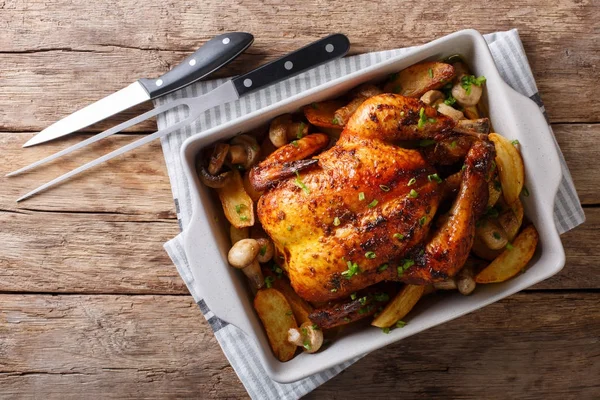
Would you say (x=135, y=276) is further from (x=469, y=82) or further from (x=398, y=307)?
(x=469, y=82)

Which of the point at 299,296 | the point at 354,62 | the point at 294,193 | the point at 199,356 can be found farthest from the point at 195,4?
the point at 199,356

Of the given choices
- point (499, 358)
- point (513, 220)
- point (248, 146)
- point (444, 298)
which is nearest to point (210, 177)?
point (248, 146)

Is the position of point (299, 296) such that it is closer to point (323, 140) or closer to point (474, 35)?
point (323, 140)

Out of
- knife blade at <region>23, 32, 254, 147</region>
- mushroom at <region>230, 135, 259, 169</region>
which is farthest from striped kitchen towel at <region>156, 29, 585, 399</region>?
mushroom at <region>230, 135, 259, 169</region>

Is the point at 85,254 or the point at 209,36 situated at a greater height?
the point at 209,36

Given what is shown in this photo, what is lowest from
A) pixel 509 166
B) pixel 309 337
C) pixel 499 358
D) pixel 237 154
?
pixel 499 358

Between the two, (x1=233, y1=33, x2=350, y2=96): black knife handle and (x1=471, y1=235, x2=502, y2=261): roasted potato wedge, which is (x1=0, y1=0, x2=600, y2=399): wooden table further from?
(x1=471, y1=235, x2=502, y2=261): roasted potato wedge
